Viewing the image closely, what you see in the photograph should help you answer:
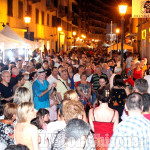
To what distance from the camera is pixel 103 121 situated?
576cm

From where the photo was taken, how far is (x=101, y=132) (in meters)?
5.52

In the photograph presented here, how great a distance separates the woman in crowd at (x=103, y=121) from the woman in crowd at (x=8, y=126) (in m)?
1.33

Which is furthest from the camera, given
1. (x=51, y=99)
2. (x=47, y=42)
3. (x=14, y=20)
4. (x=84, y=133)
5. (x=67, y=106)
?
(x=47, y=42)

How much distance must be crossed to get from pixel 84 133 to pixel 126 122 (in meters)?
0.77

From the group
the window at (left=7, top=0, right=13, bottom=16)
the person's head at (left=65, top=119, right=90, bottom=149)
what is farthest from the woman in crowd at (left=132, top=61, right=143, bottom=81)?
the window at (left=7, top=0, right=13, bottom=16)

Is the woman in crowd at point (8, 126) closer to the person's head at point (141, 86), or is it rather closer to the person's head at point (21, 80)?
the person's head at point (141, 86)

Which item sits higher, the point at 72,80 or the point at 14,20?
the point at 14,20

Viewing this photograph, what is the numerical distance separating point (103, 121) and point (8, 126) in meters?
1.60

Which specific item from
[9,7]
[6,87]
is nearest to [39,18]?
[9,7]

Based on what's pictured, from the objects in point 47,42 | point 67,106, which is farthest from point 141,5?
point 47,42

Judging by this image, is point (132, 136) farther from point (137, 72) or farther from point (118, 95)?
point (137, 72)

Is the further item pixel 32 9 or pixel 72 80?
pixel 32 9

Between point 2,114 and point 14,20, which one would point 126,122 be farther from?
point 14,20

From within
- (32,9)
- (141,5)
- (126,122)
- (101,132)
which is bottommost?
(101,132)
